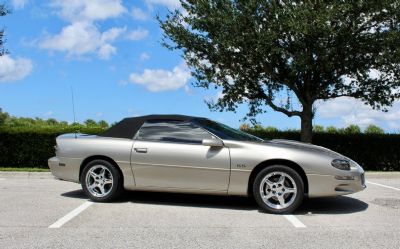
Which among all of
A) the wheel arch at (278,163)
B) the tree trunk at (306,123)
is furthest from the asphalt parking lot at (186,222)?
the tree trunk at (306,123)

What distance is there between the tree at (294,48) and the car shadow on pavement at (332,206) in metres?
5.33

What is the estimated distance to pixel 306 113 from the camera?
49.4ft

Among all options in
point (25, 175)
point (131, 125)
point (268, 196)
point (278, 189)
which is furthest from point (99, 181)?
point (25, 175)

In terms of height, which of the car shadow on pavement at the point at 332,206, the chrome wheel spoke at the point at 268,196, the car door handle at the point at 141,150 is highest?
the car door handle at the point at 141,150

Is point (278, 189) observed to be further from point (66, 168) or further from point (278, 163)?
point (66, 168)

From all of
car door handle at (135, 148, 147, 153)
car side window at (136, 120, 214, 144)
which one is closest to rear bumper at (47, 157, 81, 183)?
car door handle at (135, 148, 147, 153)

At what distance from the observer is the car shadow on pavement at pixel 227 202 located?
300 inches

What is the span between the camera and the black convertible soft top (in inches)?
311

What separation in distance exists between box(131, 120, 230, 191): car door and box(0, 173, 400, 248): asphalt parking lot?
0.40 meters

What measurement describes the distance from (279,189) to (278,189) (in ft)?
0.05

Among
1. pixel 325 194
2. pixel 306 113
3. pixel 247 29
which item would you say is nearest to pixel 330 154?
pixel 325 194

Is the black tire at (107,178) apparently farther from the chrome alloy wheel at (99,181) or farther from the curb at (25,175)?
the curb at (25,175)

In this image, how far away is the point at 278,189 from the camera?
7.19 m

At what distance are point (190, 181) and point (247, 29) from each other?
7147 mm
